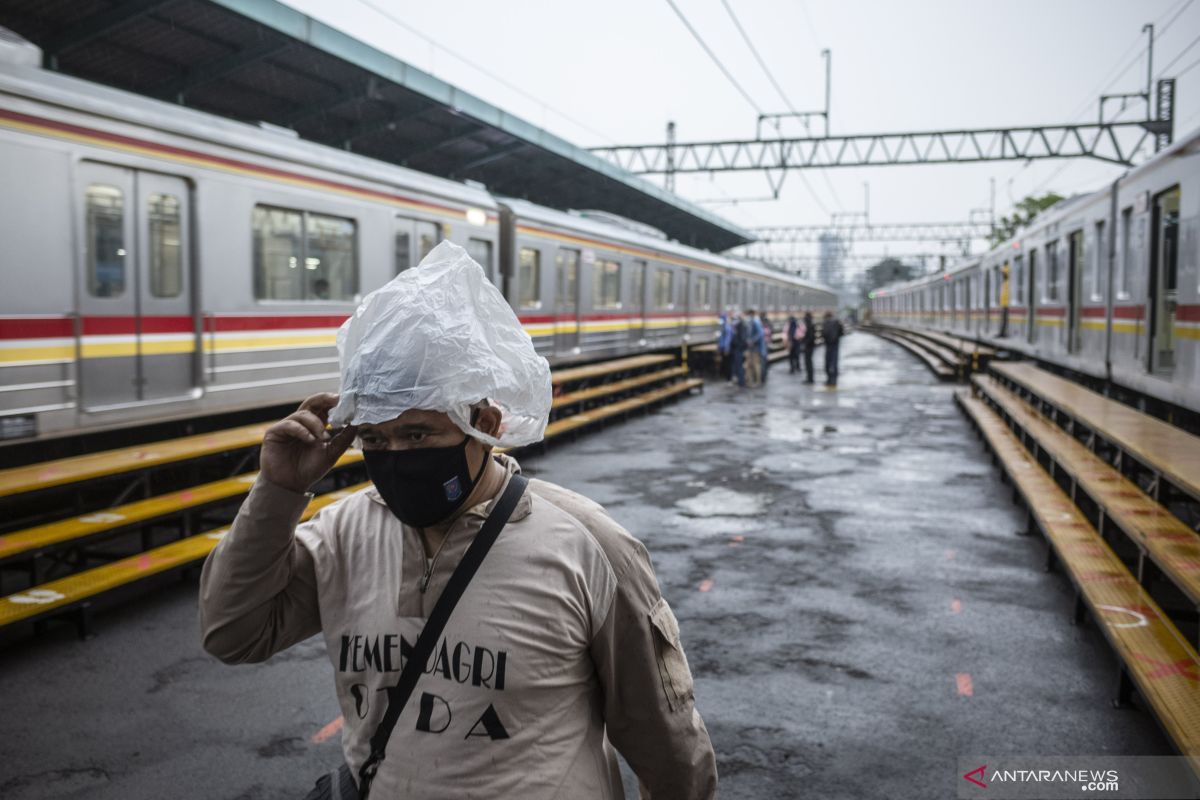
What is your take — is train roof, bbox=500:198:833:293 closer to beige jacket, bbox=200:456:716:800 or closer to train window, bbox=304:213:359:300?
train window, bbox=304:213:359:300

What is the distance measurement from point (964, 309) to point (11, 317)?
31.0 m

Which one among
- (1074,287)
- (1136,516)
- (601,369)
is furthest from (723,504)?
(1074,287)

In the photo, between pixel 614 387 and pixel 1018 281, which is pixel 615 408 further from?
pixel 1018 281

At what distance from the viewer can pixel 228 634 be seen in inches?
77.4

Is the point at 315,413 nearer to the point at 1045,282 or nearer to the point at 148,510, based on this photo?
the point at 148,510

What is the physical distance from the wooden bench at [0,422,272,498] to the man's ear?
4627 millimetres

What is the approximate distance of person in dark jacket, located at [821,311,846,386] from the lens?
2097 centimetres

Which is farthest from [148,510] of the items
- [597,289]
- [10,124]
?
[597,289]

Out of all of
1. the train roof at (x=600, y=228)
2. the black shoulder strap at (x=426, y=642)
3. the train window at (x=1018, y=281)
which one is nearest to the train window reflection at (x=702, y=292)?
the train roof at (x=600, y=228)

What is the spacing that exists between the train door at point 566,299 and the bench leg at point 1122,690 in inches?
451

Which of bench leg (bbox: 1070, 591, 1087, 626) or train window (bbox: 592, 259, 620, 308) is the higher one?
train window (bbox: 592, 259, 620, 308)

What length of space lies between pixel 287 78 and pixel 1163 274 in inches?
443

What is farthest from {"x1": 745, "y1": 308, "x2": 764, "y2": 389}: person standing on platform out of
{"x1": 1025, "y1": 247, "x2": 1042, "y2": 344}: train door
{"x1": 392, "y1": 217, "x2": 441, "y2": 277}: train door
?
{"x1": 392, "y1": 217, "x2": 441, "y2": 277}: train door

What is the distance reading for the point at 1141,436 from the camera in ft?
22.3
